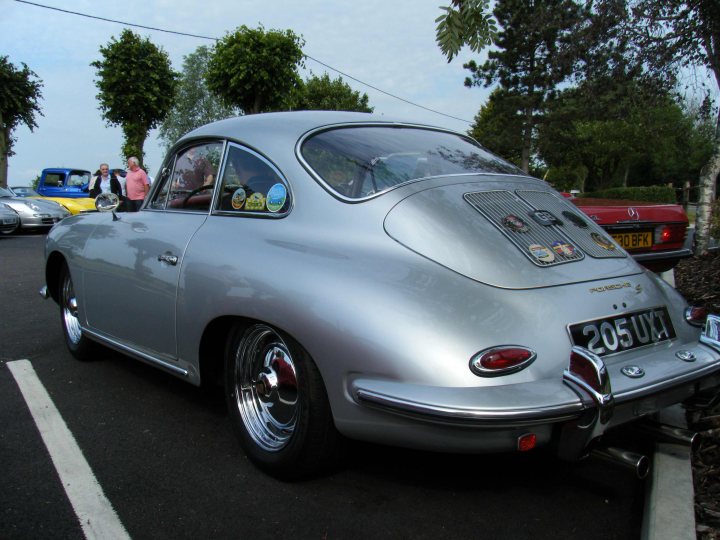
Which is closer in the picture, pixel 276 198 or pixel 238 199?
pixel 276 198

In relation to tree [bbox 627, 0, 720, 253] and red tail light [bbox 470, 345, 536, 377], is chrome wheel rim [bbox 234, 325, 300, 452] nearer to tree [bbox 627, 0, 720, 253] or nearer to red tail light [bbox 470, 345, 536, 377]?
red tail light [bbox 470, 345, 536, 377]

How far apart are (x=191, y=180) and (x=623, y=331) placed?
2.47 meters

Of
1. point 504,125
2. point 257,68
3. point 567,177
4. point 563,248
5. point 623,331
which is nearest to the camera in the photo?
point 623,331

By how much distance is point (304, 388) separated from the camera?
2.45 m

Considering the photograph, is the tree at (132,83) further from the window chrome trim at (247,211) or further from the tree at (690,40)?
the window chrome trim at (247,211)

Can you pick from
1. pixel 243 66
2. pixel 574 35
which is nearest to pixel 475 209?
pixel 574 35

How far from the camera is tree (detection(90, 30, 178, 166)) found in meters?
28.9

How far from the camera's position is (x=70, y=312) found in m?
4.58

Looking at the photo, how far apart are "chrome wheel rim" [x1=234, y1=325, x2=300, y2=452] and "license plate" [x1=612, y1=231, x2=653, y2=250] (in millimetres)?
3416

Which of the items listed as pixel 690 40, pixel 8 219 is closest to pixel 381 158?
pixel 690 40

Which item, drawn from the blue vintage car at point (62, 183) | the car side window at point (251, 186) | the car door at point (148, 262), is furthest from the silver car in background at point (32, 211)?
the car side window at point (251, 186)

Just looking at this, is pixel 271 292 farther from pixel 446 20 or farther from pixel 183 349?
pixel 446 20

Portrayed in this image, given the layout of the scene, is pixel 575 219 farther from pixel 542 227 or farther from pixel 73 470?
pixel 73 470

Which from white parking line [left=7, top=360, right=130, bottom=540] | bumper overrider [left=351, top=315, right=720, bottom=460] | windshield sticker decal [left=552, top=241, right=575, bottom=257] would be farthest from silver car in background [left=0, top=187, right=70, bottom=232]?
bumper overrider [left=351, top=315, right=720, bottom=460]
